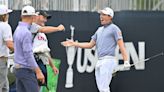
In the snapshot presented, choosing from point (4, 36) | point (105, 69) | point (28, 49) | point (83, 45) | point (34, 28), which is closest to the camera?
point (28, 49)

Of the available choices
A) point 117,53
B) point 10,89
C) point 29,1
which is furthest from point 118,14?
point 10,89

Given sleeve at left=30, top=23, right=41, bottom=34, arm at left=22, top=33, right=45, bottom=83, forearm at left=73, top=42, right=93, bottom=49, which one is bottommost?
forearm at left=73, top=42, right=93, bottom=49

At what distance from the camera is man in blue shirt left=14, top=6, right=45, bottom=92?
246 inches

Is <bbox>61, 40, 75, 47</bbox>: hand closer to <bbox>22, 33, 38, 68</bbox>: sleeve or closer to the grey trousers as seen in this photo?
the grey trousers

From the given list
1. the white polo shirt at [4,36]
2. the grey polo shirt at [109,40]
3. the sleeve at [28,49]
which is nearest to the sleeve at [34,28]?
the white polo shirt at [4,36]

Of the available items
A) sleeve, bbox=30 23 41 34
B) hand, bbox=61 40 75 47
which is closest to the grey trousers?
sleeve, bbox=30 23 41 34

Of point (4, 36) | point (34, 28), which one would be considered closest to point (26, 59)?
point (34, 28)

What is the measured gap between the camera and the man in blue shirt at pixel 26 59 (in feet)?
20.5

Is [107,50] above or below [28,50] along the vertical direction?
below

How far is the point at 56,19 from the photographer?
866 centimetres

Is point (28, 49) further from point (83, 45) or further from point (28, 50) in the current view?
point (83, 45)

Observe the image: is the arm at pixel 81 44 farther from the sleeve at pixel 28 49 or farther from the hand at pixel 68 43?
the sleeve at pixel 28 49

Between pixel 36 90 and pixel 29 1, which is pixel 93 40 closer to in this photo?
pixel 29 1

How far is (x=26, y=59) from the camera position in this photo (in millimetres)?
6281
